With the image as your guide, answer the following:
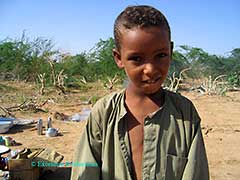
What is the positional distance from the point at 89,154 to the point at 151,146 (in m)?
0.24

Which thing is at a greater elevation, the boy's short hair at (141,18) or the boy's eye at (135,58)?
the boy's short hair at (141,18)

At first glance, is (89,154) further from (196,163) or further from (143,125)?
(196,163)

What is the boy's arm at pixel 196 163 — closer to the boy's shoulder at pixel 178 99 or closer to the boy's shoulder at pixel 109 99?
the boy's shoulder at pixel 178 99

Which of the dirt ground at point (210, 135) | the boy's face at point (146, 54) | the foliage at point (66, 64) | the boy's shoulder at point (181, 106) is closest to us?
the boy's face at point (146, 54)

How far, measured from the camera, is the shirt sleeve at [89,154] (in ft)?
3.92

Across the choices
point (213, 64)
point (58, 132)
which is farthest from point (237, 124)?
point (213, 64)

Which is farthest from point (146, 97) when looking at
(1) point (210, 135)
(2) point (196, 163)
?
(1) point (210, 135)

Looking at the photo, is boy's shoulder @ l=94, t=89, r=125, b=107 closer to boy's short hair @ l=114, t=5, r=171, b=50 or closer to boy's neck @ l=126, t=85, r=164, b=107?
boy's neck @ l=126, t=85, r=164, b=107

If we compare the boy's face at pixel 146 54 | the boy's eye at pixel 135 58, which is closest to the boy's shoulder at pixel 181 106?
the boy's face at pixel 146 54

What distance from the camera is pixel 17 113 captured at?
767 cm

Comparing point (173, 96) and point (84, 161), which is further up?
point (173, 96)

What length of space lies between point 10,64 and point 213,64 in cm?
1243

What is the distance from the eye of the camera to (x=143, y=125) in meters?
1.23

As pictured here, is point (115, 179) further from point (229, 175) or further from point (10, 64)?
point (10, 64)
